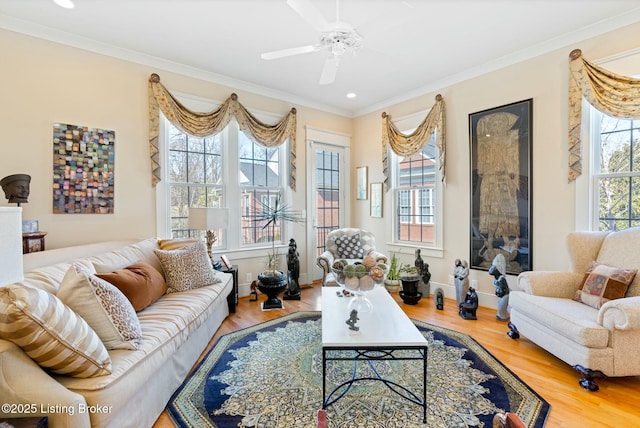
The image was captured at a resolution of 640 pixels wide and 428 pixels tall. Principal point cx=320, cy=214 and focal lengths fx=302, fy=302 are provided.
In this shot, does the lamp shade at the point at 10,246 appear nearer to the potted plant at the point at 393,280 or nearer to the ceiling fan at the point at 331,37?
the ceiling fan at the point at 331,37

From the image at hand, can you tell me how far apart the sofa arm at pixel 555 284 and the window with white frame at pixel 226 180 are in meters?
3.23

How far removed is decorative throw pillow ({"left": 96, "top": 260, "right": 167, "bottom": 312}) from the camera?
2139 mm

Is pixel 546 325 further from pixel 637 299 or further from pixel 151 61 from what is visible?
pixel 151 61

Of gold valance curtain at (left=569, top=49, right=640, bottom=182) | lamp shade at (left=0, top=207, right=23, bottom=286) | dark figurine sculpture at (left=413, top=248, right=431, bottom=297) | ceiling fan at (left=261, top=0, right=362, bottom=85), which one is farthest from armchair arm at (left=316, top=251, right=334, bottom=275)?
lamp shade at (left=0, top=207, right=23, bottom=286)

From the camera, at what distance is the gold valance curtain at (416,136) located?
4133 mm

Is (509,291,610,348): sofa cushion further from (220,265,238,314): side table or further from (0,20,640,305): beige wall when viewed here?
(220,265,238,314): side table

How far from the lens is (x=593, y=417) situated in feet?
5.95

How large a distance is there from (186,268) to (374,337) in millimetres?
1935

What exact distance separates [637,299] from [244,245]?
3.97m

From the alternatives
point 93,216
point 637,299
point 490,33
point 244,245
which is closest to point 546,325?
point 637,299

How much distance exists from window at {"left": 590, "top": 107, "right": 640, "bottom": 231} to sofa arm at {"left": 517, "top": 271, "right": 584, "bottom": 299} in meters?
0.71

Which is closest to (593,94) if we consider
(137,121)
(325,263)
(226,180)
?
(325,263)

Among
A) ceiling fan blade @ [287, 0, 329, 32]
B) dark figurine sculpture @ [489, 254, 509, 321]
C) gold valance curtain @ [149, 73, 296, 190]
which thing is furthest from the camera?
gold valance curtain @ [149, 73, 296, 190]

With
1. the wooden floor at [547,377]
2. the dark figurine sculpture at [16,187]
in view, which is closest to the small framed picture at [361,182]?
the wooden floor at [547,377]
